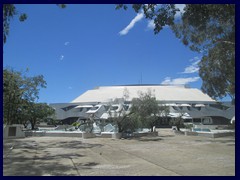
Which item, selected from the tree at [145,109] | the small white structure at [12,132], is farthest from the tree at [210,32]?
the small white structure at [12,132]

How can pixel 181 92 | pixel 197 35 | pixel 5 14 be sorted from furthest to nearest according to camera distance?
pixel 181 92 → pixel 197 35 → pixel 5 14

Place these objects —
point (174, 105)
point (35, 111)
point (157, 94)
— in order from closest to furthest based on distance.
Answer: point (35, 111) → point (174, 105) → point (157, 94)

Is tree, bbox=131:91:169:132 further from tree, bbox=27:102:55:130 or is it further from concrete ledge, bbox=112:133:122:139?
tree, bbox=27:102:55:130

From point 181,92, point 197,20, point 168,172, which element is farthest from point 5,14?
point 181,92

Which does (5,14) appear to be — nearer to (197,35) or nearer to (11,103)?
(197,35)

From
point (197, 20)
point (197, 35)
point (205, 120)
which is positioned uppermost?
point (197, 35)

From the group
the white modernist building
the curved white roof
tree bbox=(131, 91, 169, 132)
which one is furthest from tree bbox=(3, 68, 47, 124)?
the curved white roof

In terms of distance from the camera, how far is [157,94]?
8094 centimetres

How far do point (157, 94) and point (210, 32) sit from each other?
66453 mm

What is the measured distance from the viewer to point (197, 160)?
10.1 metres

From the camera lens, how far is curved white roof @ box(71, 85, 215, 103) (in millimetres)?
78350

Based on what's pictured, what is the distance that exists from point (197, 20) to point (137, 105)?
1759cm

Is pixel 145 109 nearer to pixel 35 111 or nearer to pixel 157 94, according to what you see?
pixel 35 111

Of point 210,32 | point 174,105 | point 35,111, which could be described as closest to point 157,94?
point 174,105
